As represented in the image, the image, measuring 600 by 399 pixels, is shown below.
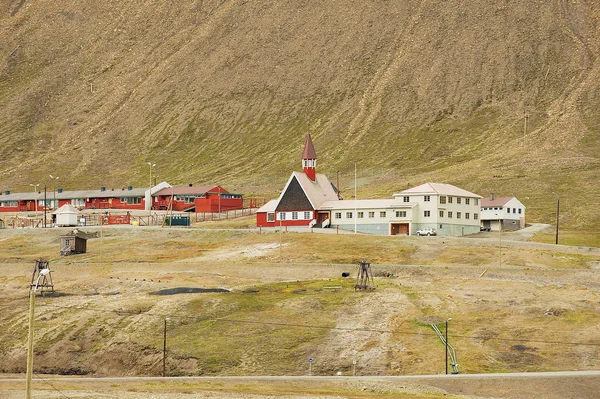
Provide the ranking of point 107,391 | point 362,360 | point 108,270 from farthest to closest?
1. point 108,270
2. point 362,360
3. point 107,391

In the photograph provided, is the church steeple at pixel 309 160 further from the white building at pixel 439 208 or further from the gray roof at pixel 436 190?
the gray roof at pixel 436 190

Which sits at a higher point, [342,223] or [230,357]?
[342,223]

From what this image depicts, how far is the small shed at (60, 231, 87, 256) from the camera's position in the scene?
127812mm

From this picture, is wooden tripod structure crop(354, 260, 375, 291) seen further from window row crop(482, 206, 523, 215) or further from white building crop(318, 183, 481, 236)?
window row crop(482, 206, 523, 215)

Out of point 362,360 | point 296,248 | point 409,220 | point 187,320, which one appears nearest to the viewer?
point 362,360

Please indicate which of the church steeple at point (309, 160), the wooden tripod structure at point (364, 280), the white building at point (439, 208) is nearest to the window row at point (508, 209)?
the white building at point (439, 208)

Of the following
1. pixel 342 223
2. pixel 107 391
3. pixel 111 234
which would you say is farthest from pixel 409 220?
pixel 107 391

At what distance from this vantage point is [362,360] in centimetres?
7575

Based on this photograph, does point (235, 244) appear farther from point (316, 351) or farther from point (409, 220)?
point (316, 351)

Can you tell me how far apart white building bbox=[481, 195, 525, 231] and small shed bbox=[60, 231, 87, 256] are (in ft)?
218

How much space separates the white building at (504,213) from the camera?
150 m

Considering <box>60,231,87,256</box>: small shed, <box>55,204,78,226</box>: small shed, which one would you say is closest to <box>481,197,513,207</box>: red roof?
<box>60,231,87,256</box>: small shed

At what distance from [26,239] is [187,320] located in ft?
221

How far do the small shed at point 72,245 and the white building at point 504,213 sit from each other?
66.4m
